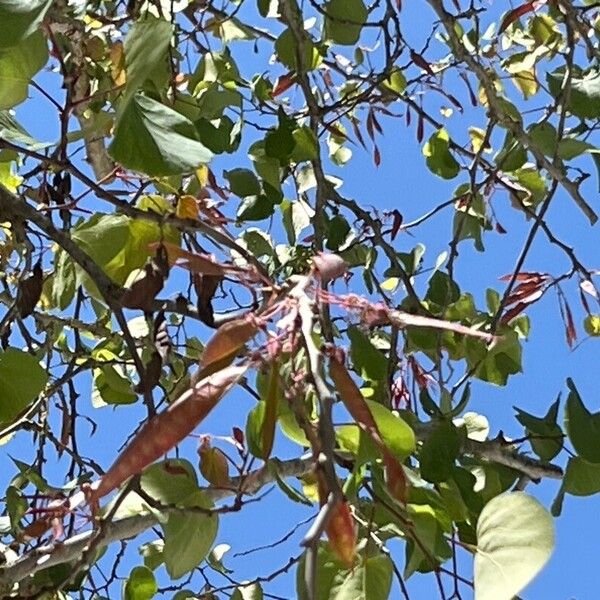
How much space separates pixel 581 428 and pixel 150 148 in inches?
11.1

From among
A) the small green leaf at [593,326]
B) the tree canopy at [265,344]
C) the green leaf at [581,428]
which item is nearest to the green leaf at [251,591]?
the tree canopy at [265,344]

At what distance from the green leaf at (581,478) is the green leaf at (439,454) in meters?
0.07

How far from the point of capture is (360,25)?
79 centimetres

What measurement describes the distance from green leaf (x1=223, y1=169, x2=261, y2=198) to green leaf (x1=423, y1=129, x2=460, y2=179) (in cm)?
18

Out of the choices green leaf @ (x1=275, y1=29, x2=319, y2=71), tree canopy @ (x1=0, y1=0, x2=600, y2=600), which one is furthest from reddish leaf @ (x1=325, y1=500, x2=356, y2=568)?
green leaf @ (x1=275, y1=29, x2=319, y2=71)

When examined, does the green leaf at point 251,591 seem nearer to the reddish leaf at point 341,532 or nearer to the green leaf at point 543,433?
the green leaf at point 543,433

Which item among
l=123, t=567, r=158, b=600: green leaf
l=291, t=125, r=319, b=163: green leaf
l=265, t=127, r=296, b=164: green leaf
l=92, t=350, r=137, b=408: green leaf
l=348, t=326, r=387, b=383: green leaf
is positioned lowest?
l=123, t=567, r=158, b=600: green leaf

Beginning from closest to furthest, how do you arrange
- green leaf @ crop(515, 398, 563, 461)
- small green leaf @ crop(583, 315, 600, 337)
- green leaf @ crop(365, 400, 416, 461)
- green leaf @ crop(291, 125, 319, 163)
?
green leaf @ crop(365, 400, 416, 461), green leaf @ crop(515, 398, 563, 461), green leaf @ crop(291, 125, 319, 163), small green leaf @ crop(583, 315, 600, 337)

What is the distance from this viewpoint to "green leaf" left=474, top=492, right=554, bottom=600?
334 mm

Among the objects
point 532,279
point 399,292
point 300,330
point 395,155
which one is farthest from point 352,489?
point 395,155

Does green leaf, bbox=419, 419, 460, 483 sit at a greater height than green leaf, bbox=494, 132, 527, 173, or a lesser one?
lesser

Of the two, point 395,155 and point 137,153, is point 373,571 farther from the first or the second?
point 395,155

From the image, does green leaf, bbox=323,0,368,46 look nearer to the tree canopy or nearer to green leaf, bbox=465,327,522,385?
the tree canopy

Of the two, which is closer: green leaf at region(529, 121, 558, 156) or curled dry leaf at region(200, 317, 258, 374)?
curled dry leaf at region(200, 317, 258, 374)
